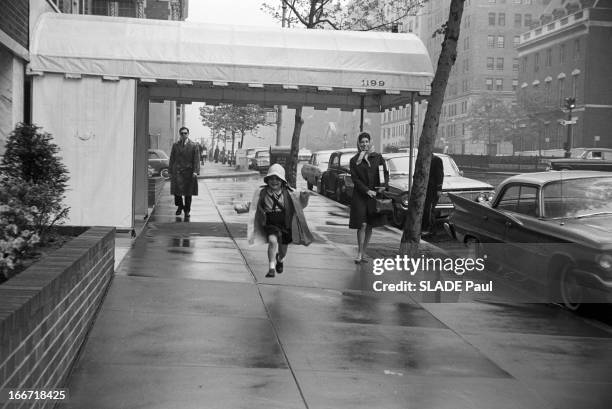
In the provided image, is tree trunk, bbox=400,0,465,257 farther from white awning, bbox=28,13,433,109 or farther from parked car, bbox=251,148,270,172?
parked car, bbox=251,148,270,172

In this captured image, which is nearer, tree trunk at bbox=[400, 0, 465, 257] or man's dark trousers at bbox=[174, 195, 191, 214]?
tree trunk at bbox=[400, 0, 465, 257]

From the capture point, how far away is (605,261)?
8148mm

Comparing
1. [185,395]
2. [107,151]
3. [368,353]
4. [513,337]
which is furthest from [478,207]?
[185,395]

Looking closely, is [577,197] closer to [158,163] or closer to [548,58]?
[158,163]

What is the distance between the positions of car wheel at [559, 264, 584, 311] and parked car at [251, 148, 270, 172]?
39812 mm

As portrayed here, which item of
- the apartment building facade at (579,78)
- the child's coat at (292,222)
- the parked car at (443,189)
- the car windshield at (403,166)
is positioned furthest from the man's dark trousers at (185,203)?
the apartment building facade at (579,78)

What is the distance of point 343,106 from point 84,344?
12608 millimetres

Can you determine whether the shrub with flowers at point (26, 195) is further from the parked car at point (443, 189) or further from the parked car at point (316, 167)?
the parked car at point (316, 167)

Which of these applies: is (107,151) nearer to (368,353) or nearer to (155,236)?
(155,236)

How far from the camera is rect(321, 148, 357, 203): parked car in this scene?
24.0m

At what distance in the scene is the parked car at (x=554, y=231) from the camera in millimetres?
8430

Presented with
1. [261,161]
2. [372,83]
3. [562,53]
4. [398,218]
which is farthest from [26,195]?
[562,53]

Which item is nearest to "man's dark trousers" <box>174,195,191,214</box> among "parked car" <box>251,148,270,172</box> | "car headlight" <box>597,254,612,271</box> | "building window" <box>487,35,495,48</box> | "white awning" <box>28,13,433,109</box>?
"white awning" <box>28,13,433,109</box>

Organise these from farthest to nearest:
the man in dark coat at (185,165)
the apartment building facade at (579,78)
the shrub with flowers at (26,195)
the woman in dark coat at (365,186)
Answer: the apartment building facade at (579,78), the man in dark coat at (185,165), the woman in dark coat at (365,186), the shrub with flowers at (26,195)
